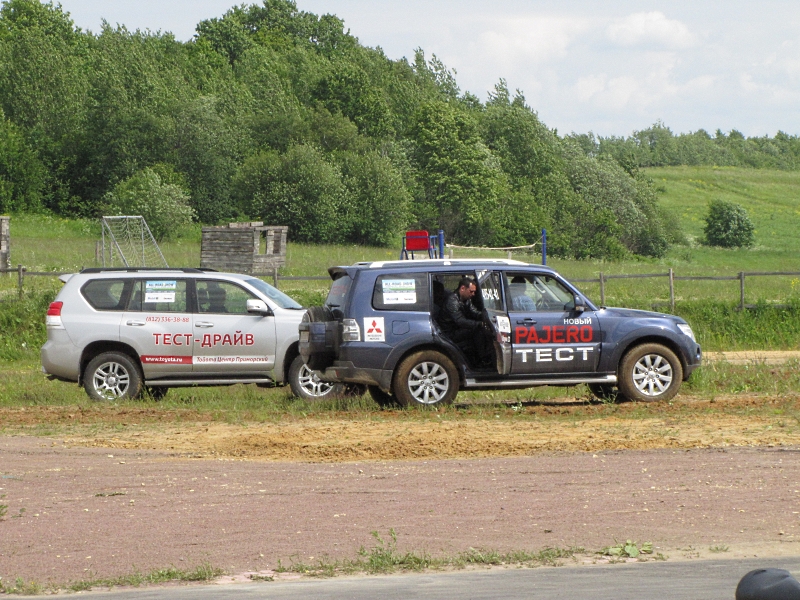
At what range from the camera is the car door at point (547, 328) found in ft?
43.9

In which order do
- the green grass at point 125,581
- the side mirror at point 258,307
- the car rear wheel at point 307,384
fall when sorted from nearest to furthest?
the green grass at point 125,581 < the car rear wheel at point 307,384 < the side mirror at point 258,307

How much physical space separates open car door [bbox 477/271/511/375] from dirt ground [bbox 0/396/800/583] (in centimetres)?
85

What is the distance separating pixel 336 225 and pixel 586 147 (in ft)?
278

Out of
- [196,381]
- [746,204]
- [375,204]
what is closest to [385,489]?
[196,381]

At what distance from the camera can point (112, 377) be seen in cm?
1473

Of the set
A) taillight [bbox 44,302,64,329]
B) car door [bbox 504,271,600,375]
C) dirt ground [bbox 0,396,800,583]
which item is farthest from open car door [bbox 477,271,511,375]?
taillight [bbox 44,302,64,329]

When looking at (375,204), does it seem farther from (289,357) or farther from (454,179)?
(289,357)

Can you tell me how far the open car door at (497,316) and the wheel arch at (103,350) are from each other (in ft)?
15.6

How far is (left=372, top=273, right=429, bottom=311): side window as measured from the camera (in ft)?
43.8

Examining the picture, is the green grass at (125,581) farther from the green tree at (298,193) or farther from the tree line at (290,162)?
the green tree at (298,193)

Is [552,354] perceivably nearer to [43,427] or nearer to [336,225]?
[43,427]

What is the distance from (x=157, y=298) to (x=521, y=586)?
33.1ft

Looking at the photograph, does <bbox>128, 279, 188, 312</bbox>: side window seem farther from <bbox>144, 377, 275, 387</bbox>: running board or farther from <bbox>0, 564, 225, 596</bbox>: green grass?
<bbox>0, 564, 225, 596</bbox>: green grass

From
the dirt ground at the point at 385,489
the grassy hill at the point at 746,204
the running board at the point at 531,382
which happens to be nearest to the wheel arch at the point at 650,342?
the running board at the point at 531,382
